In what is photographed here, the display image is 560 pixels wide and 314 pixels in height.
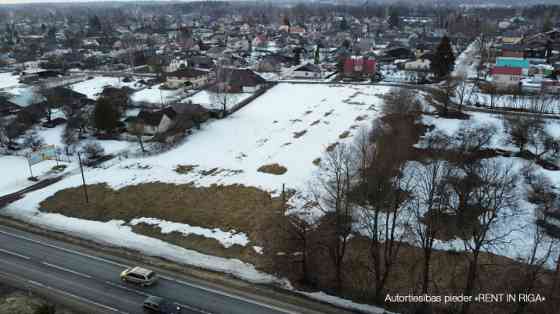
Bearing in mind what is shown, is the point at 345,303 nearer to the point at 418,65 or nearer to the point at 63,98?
the point at 63,98

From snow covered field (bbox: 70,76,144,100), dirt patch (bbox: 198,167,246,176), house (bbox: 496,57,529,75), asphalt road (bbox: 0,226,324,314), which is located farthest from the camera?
snow covered field (bbox: 70,76,144,100)

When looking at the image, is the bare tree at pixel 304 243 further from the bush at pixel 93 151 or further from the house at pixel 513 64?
the house at pixel 513 64

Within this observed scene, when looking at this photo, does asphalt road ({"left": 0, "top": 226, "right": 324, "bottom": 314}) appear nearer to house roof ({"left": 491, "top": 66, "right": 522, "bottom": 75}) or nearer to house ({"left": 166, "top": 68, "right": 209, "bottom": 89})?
house ({"left": 166, "top": 68, "right": 209, "bottom": 89})

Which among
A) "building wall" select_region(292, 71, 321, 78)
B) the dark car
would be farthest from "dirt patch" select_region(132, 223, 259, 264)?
"building wall" select_region(292, 71, 321, 78)

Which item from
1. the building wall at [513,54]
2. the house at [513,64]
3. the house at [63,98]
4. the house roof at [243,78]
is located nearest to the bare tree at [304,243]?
the house at [63,98]

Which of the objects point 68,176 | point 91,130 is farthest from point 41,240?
point 91,130

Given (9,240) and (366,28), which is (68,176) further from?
(366,28)
